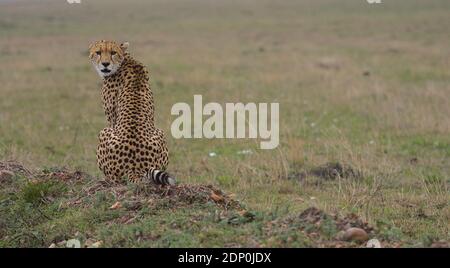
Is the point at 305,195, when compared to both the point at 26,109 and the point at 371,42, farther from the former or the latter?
the point at 371,42

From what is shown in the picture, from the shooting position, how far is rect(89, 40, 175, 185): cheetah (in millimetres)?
6363

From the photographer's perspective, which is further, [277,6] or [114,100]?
[277,6]

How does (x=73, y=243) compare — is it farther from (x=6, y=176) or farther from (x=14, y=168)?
(x=14, y=168)

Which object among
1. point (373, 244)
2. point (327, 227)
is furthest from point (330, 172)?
point (373, 244)

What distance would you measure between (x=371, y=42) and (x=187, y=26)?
11.1 m

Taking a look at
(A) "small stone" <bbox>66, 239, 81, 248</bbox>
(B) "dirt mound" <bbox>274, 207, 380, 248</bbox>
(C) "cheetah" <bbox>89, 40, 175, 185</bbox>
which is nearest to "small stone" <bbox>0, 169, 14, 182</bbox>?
(C) "cheetah" <bbox>89, 40, 175, 185</bbox>

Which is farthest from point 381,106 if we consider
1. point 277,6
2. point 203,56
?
point 277,6

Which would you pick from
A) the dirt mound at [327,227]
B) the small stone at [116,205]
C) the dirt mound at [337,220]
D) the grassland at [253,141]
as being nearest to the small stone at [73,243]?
the grassland at [253,141]

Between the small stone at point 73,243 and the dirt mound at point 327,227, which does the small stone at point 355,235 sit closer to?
the dirt mound at point 327,227

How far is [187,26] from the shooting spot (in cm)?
3503

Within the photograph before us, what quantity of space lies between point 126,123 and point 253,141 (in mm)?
4499

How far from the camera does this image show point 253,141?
1078 cm

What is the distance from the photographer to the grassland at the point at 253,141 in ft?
18.4

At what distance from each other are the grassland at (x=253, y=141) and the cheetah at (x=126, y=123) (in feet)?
0.89
